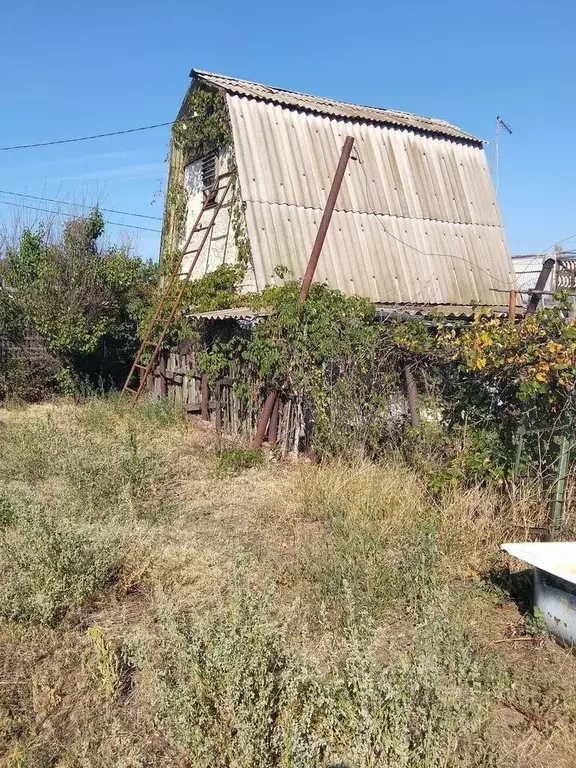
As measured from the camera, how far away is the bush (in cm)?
396

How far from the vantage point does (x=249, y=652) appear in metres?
2.94

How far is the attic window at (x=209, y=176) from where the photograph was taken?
12.1 m

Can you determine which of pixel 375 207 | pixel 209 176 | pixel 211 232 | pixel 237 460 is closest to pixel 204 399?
pixel 237 460

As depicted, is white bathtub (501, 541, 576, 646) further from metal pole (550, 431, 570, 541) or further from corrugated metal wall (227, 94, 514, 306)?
corrugated metal wall (227, 94, 514, 306)

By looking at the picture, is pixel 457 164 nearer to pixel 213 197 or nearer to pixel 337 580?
pixel 213 197

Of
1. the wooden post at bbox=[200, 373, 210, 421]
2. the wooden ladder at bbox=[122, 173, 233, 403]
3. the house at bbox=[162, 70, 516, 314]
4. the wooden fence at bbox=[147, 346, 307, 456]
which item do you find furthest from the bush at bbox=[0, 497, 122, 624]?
the wooden ladder at bbox=[122, 173, 233, 403]

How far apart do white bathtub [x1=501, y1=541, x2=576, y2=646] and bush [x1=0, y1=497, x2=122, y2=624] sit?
9.08 feet

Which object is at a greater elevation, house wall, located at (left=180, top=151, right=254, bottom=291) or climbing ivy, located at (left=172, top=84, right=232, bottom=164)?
climbing ivy, located at (left=172, top=84, right=232, bottom=164)

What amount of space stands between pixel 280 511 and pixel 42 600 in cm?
250

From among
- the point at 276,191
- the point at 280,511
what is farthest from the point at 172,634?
the point at 276,191

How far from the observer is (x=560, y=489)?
15.4ft

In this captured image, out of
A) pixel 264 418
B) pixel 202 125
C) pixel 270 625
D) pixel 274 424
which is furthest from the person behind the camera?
pixel 202 125

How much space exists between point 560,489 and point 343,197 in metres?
8.29

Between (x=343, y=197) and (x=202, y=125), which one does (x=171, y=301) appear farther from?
(x=343, y=197)
